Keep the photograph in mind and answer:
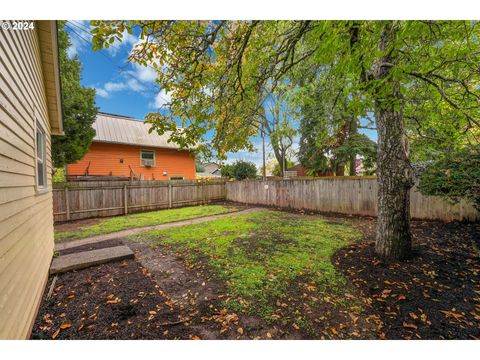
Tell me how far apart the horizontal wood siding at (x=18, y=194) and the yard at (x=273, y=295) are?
485 millimetres

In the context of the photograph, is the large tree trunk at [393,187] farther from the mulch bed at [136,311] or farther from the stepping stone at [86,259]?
the stepping stone at [86,259]

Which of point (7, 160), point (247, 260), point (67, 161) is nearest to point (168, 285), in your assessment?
point (247, 260)

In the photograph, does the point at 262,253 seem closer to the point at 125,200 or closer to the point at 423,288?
the point at 423,288

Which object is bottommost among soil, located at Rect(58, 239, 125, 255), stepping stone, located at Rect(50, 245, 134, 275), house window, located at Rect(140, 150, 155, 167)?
soil, located at Rect(58, 239, 125, 255)

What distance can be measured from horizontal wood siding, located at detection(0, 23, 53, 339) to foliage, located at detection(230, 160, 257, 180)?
11.9m

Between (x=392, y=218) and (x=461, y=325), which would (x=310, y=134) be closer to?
(x=392, y=218)

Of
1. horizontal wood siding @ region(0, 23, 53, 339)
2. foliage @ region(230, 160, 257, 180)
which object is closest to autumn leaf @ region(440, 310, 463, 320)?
horizontal wood siding @ region(0, 23, 53, 339)

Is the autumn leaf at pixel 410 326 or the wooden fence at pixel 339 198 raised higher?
the wooden fence at pixel 339 198

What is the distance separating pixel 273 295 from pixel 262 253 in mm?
1379

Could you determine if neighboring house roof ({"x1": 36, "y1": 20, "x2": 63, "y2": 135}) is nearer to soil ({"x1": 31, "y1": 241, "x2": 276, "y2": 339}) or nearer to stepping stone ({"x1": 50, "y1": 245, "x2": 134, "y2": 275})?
stepping stone ({"x1": 50, "y1": 245, "x2": 134, "y2": 275})

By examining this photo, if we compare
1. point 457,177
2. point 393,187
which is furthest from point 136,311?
point 457,177

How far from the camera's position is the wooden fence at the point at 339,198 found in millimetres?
5746

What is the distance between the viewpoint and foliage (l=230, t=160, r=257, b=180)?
1429cm

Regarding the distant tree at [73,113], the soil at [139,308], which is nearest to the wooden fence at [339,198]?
the soil at [139,308]
